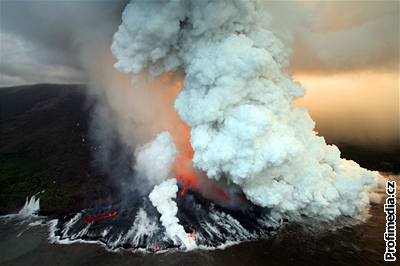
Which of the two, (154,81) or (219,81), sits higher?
(154,81)

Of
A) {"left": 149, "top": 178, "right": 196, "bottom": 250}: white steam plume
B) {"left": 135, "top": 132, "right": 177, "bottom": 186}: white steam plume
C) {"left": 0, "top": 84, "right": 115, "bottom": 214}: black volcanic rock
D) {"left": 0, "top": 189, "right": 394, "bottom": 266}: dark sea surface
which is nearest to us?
{"left": 0, "top": 189, "right": 394, "bottom": 266}: dark sea surface

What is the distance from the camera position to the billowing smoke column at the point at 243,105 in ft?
155

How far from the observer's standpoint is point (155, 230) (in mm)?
48312

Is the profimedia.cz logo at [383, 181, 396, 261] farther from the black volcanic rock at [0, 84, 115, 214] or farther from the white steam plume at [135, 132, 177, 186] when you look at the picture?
the black volcanic rock at [0, 84, 115, 214]

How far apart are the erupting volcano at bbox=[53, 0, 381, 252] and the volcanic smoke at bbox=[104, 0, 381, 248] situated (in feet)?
0.53

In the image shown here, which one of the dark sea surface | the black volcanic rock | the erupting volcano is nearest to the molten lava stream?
the erupting volcano

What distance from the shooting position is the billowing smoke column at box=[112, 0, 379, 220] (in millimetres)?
47250

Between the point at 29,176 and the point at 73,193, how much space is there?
60.6 ft

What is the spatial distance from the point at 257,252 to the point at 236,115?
1841 cm

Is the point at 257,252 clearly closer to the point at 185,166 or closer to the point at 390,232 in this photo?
the point at 390,232

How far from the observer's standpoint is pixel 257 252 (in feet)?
142

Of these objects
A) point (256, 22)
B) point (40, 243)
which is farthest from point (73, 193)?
point (256, 22)

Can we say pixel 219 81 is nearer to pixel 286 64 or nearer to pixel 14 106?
pixel 286 64

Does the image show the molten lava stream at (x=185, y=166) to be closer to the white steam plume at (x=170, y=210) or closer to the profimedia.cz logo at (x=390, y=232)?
the white steam plume at (x=170, y=210)
